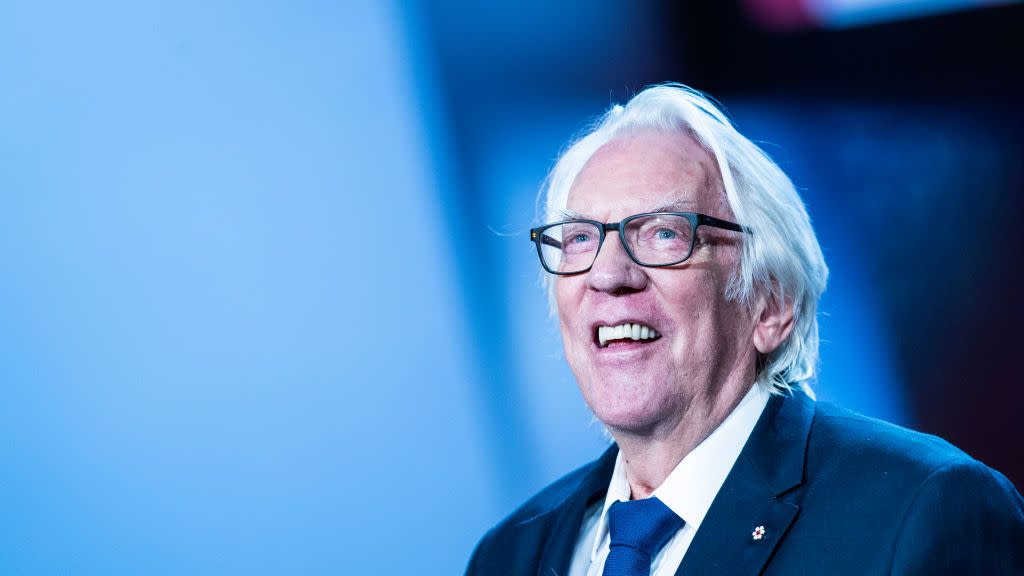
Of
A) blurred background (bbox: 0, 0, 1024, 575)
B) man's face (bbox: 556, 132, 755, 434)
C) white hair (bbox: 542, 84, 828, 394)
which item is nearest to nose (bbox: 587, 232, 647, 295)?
man's face (bbox: 556, 132, 755, 434)

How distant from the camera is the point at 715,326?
183 centimetres

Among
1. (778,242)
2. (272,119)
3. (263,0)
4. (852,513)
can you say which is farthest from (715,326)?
(263,0)

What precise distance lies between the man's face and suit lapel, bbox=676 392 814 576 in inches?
5.5

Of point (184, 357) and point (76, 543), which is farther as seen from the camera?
point (184, 357)

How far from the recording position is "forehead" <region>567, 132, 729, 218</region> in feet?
6.11

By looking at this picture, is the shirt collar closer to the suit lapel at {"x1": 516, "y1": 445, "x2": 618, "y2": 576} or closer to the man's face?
the man's face

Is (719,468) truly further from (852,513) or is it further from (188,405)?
(188,405)

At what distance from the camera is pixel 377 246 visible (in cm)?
264

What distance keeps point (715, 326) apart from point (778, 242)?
9.3 inches

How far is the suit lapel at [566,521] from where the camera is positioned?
2021mm

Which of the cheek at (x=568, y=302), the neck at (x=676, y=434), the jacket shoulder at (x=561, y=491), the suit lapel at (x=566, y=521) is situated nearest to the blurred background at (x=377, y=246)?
the jacket shoulder at (x=561, y=491)

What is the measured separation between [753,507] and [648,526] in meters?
0.21

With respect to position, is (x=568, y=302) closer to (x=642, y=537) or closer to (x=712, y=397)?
(x=712, y=397)

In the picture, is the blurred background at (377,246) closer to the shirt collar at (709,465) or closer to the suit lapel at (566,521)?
the suit lapel at (566,521)
